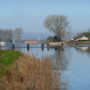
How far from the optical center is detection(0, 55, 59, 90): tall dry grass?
12117 mm

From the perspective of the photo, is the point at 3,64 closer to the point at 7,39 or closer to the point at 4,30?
the point at 7,39

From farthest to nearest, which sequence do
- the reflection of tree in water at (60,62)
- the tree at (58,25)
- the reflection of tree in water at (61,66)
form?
the tree at (58,25) < the reflection of tree in water at (60,62) < the reflection of tree in water at (61,66)

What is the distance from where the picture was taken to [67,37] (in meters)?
111

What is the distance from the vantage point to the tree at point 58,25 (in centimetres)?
10488

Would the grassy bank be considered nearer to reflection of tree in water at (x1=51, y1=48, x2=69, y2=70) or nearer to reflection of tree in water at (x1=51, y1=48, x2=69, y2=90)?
reflection of tree in water at (x1=51, y1=48, x2=69, y2=90)

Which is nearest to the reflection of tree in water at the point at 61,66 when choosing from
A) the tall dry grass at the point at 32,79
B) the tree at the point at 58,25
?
the tall dry grass at the point at 32,79

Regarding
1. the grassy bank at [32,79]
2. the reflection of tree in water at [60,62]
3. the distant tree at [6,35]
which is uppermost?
the grassy bank at [32,79]

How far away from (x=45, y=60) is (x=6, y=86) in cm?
653

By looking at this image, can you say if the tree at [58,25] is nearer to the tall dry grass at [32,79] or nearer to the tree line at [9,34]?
the tree line at [9,34]

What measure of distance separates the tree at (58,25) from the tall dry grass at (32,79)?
85.9m

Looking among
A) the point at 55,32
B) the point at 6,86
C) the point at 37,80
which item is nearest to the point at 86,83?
the point at 37,80

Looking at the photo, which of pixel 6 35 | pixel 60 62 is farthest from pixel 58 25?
pixel 60 62

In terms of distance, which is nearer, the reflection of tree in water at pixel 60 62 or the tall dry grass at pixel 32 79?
the tall dry grass at pixel 32 79

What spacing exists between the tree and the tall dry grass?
85861mm
